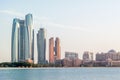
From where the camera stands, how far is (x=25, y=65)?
650 feet

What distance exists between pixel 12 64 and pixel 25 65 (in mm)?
7043

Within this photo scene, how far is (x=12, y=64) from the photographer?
196m
